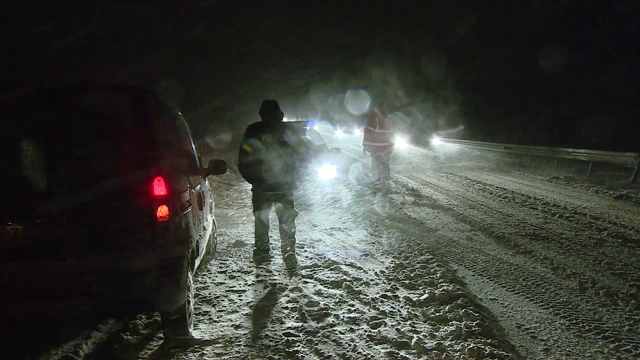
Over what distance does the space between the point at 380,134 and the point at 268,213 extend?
5505mm

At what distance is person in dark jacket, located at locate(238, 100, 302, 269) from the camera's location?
5578 millimetres

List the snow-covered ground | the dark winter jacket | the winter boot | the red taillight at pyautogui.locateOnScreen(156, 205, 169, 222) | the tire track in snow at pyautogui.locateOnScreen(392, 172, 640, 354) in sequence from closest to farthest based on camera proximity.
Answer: the red taillight at pyautogui.locateOnScreen(156, 205, 169, 222), the snow-covered ground, the tire track in snow at pyautogui.locateOnScreen(392, 172, 640, 354), the dark winter jacket, the winter boot

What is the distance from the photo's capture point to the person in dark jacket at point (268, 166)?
558cm

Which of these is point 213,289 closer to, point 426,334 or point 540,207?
point 426,334

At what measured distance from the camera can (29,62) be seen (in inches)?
1800

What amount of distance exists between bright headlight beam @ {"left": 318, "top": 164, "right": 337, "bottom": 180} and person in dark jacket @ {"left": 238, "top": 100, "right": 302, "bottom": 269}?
6981mm

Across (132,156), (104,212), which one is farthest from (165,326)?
(132,156)

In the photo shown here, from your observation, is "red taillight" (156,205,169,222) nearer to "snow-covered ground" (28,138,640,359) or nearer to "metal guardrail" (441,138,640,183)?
"snow-covered ground" (28,138,640,359)

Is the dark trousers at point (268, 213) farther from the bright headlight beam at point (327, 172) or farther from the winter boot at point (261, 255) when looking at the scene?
the bright headlight beam at point (327, 172)

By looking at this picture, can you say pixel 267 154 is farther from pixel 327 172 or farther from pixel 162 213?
pixel 327 172

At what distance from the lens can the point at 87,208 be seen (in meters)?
2.98

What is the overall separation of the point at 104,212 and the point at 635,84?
52.4 m

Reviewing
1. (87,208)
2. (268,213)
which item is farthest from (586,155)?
(87,208)

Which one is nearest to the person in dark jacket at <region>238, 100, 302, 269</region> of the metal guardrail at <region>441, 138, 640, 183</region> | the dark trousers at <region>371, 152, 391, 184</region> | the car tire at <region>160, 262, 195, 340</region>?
the car tire at <region>160, 262, 195, 340</region>
